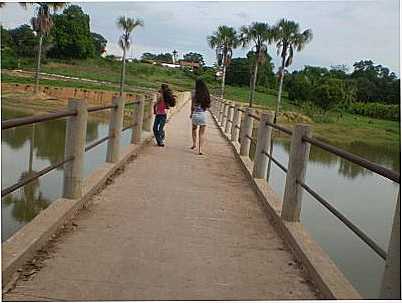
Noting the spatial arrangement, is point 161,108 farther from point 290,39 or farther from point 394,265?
point 290,39

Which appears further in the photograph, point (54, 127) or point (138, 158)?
point (54, 127)

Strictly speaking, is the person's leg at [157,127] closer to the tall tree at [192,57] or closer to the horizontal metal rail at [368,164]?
the horizontal metal rail at [368,164]

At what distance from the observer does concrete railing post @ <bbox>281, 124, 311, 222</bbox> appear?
193 inches

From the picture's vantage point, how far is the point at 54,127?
68.8 feet

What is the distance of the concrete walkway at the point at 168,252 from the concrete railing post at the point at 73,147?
26cm

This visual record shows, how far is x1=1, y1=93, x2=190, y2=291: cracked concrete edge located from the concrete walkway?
0.34 ft

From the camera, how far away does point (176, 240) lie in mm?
4348

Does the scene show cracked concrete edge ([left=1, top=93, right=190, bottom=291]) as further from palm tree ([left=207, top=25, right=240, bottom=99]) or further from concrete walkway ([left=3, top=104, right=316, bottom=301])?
palm tree ([left=207, top=25, right=240, bottom=99])

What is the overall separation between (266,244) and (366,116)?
68.6 metres

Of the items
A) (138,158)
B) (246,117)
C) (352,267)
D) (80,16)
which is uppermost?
(80,16)

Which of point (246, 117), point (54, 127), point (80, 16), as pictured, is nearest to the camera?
point (246, 117)

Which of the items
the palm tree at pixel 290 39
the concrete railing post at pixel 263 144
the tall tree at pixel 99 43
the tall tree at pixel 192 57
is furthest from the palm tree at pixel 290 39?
the tall tree at pixel 192 57

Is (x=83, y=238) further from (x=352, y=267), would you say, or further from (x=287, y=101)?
(x=287, y=101)

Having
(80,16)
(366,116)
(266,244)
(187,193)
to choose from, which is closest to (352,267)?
(187,193)
